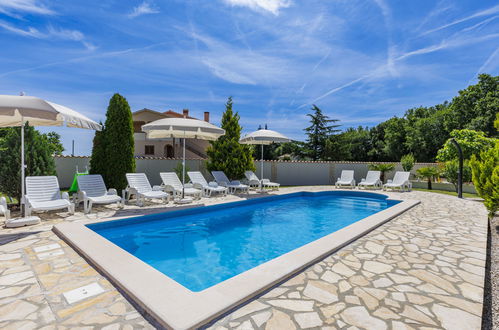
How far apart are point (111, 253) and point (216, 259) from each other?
1.80m

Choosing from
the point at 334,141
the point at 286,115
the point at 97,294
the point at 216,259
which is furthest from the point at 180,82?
the point at 334,141

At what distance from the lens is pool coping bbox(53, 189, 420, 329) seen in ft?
7.20

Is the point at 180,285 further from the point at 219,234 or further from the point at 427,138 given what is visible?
the point at 427,138

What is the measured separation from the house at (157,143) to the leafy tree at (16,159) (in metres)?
14.4

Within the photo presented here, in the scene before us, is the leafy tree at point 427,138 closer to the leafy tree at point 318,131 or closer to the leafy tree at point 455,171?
the leafy tree at point 318,131

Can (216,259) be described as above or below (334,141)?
below

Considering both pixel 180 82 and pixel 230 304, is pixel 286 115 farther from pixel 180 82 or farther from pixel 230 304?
pixel 230 304

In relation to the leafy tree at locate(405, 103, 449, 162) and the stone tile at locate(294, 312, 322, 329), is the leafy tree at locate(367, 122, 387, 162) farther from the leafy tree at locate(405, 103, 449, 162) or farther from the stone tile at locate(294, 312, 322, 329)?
the stone tile at locate(294, 312, 322, 329)

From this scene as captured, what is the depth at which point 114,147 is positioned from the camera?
8.70m

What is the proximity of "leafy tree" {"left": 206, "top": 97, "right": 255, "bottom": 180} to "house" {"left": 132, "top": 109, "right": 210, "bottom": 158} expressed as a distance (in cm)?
944

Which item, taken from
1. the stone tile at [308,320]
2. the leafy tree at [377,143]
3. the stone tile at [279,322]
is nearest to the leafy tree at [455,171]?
the stone tile at [308,320]

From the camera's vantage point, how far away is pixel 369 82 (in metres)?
19.1

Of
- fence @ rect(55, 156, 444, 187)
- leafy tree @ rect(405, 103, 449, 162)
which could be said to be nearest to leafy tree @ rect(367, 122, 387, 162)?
leafy tree @ rect(405, 103, 449, 162)

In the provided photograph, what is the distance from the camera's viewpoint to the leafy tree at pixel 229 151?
12734 mm
